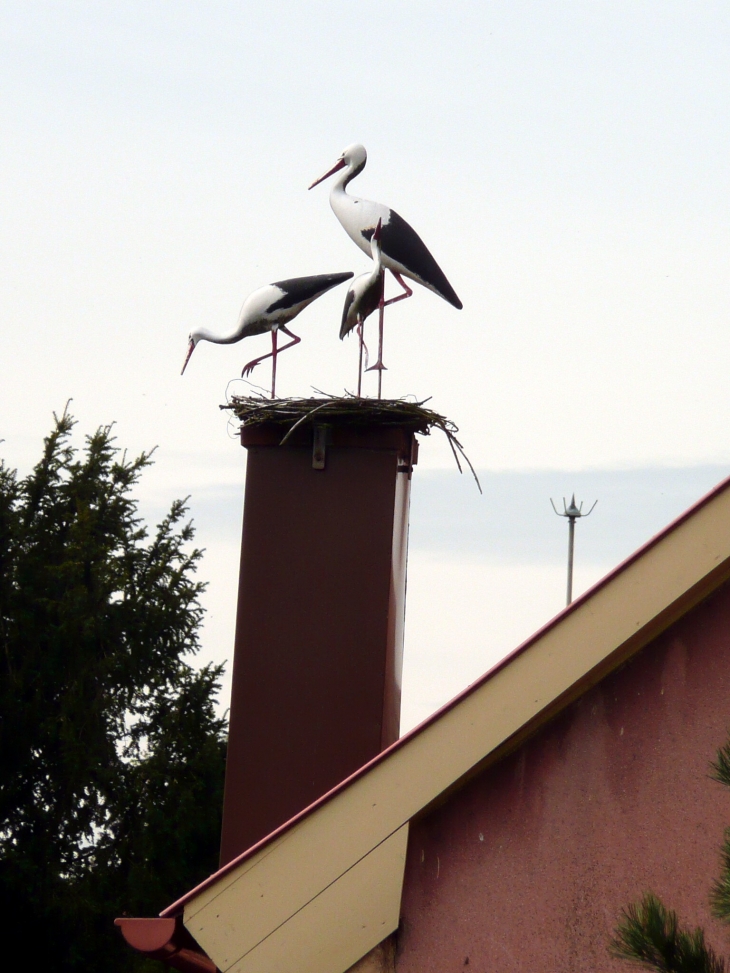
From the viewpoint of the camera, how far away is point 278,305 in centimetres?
638

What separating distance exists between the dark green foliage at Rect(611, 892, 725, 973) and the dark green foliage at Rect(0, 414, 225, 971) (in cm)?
1686

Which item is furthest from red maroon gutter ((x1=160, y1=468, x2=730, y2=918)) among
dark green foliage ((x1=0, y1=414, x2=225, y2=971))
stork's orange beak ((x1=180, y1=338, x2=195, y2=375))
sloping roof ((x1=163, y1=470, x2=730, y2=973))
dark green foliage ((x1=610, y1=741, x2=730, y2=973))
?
dark green foliage ((x1=0, y1=414, x2=225, y2=971))

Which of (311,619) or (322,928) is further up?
(311,619)

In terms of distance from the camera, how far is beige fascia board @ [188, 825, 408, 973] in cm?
372

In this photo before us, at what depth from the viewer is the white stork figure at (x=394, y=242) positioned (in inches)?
246

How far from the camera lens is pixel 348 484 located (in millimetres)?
5559

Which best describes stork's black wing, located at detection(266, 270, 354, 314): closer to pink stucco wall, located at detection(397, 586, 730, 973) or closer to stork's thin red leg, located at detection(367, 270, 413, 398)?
stork's thin red leg, located at detection(367, 270, 413, 398)

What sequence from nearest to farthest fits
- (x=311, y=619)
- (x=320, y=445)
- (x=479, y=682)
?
(x=479, y=682) < (x=311, y=619) < (x=320, y=445)

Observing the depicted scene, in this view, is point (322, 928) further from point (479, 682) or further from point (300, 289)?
point (300, 289)

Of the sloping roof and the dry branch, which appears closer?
the sloping roof

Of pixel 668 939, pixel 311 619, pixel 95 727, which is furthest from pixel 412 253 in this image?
Result: pixel 95 727

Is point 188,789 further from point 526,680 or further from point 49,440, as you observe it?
point 526,680

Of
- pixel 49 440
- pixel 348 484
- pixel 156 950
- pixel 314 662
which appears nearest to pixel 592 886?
pixel 156 950

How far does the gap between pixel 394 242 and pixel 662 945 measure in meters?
3.98
